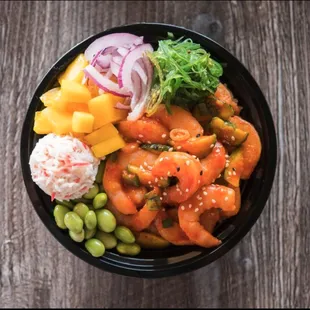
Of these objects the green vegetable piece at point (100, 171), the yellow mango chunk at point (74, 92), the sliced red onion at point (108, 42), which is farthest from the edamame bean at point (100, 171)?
the sliced red onion at point (108, 42)

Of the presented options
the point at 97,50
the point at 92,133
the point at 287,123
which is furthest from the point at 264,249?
the point at 97,50

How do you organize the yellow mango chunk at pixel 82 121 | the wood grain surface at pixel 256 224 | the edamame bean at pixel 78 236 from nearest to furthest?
the yellow mango chunk at pixel 82 121 < the edamame bean at pixel 78 236 < the wood grain surface at pixel 256 224

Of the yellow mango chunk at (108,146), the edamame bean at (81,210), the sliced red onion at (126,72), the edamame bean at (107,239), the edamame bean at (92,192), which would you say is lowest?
the edamame bean at (107,239)

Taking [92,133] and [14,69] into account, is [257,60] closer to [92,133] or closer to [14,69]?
[92,133]

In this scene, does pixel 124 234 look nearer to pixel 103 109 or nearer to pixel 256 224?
pixel 103 109

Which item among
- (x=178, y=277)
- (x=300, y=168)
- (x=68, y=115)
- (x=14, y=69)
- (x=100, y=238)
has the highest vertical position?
(x=14, y=69)

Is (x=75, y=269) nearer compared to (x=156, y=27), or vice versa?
(x=156, y=27)

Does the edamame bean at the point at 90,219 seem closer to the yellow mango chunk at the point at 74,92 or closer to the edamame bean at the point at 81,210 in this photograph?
the edamame bean at the point at 81,210
